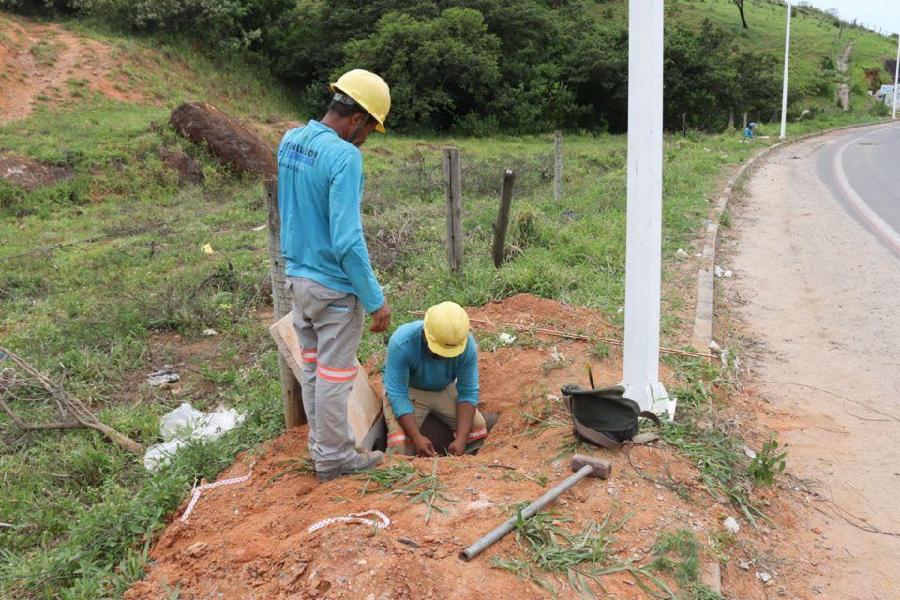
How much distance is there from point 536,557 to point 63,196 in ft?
41.9

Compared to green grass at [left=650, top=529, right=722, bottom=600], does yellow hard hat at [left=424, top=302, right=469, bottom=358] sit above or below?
above

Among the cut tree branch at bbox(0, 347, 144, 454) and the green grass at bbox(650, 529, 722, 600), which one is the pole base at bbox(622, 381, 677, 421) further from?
the cut tree branch at bbox(0, 347, 144, 454)

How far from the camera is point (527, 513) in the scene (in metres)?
3.01

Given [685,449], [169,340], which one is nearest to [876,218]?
[685,449]

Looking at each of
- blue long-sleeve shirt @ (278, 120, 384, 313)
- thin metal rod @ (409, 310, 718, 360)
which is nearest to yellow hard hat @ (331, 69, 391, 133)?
blue long-sleeve shirt @ (278, 120, 384, 313)

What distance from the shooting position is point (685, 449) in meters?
3.77

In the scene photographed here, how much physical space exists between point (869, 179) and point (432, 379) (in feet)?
45.1

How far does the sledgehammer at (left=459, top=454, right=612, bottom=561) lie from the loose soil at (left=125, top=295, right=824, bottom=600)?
38mm

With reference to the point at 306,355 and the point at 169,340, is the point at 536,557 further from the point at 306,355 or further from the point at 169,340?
the point at 169,340

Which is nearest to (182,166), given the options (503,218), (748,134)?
(503,218)

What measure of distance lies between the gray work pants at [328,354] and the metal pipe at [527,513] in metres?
0.97

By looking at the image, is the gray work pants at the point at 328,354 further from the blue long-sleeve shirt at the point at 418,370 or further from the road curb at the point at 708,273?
the road curb at the point at 708,273

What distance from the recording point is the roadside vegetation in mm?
3691

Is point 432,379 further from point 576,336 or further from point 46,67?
point 46,67
